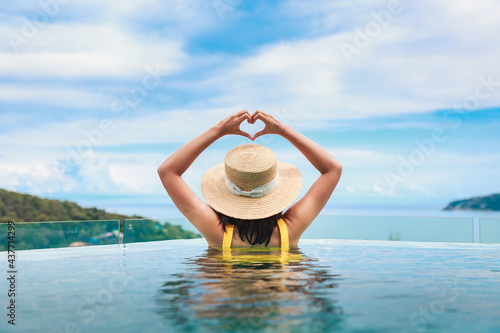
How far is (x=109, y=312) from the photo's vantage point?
84.5 inches

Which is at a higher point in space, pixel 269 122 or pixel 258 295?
pixel 269 122

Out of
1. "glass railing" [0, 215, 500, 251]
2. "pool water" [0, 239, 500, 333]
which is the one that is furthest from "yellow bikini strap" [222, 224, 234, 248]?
"glass railing" [0, 215, 500, 251]

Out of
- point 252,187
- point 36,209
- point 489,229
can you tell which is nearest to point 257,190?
point 252,187

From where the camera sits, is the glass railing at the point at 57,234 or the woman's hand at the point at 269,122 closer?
the woman's hand at the point at 269,122

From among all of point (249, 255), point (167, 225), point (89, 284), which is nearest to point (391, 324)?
point (89, 284)

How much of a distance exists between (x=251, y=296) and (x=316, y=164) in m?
2.08

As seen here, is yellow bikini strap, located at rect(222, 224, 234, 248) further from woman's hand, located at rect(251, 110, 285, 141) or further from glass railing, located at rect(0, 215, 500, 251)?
glass railing, located at rect(0, 215, 500, 251)

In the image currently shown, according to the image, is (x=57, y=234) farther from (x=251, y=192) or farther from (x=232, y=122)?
(x=232, y=122)

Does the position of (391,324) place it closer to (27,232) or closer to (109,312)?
(109,312)

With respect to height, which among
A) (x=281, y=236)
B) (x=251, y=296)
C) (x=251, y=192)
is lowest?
(x=251, y=296)

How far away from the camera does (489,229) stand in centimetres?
855

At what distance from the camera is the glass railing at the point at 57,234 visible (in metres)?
6.72

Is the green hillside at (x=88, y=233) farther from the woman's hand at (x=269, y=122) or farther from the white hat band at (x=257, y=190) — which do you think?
the woman's hand at (x=269, y=122)

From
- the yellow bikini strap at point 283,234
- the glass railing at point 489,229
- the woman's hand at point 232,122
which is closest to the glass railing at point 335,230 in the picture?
the glass railing at point 489,229
